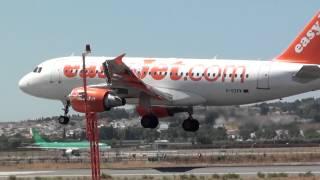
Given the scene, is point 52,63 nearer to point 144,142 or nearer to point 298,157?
point 298,157

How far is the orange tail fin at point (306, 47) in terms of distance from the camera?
6024 cm

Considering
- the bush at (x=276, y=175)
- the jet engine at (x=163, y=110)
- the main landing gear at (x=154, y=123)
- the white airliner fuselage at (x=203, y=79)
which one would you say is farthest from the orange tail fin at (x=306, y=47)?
the bush at (x=276, y=175)

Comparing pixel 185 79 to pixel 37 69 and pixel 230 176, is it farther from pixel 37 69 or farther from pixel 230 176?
pixel 37 69

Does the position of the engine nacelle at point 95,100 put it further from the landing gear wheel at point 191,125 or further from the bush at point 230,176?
the bush at point 230,176

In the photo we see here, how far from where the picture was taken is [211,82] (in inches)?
2432

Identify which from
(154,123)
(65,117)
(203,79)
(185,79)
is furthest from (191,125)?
(65,117)

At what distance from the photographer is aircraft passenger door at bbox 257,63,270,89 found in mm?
59688

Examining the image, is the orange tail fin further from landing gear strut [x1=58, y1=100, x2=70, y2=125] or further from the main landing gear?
landing gear strut [x1=58, y1=100, x2=70, y2=125]

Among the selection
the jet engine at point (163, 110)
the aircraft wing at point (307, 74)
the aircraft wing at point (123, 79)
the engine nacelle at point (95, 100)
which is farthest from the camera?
the jet engine at point (163, 110)

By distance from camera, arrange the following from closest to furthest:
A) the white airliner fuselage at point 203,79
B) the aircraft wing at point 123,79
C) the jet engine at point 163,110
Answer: the aircraft wing at point 123,79
the white airliner fuselage at point 203,79
the jet engine at point 163,110

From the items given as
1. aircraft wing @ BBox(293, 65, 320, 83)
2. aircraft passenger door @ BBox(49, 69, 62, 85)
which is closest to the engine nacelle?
aircraft passenger door @ BBox(49, 69, 62, 85)

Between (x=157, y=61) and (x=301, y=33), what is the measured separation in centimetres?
1213

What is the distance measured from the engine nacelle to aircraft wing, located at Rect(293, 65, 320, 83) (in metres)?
13.7

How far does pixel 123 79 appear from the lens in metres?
61.0
